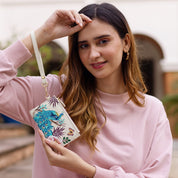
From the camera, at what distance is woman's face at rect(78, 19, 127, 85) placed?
1.56m

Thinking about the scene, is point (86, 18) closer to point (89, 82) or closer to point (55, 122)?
point (89, 82)

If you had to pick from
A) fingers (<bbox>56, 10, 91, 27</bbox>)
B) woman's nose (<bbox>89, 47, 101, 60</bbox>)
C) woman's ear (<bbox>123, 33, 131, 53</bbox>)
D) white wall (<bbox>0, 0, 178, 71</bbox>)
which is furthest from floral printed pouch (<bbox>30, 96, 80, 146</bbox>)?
white wall (<bbox>0, 0, 178, 71</bbox>)

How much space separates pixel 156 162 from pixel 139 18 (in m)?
8.19

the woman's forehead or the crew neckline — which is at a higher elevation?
the woman's forehead

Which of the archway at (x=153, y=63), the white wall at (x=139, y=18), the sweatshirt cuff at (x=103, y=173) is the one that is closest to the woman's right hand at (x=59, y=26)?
the sweatshirt cuff at (x=103, y=173)

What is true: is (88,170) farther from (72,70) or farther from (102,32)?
(102,32)

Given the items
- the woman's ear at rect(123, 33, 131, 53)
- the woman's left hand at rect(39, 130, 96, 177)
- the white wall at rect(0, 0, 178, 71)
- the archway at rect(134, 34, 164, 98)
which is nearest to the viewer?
the woman's left hand at rect(39, 130, 96, 177)

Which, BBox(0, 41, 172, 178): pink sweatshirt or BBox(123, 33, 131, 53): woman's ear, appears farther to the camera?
BBox(123, 33, 131, 53): woman's ear

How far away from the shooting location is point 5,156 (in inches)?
195

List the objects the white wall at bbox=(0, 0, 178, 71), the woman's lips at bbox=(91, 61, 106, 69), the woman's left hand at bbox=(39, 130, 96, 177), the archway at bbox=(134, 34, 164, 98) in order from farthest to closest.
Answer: the archway at bbox=(134, 34, 164, 98) → the white wall at bbox=(0, 0, 178, 71) → the woman's lips at bbox=(91, 61, 106, 69) → the woman's left hand at bbox=(39, 130, 96, 177)

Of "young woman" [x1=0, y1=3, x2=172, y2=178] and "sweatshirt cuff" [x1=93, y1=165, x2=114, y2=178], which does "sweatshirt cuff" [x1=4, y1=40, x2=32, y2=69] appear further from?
"sweatshirt cuff" [x1=93, y1=165, x2=114, y2=178]

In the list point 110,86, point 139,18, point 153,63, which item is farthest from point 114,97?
point 153,63

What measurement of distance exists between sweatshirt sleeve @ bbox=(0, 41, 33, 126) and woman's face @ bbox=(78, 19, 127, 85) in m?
0.30

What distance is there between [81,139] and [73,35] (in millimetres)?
564
